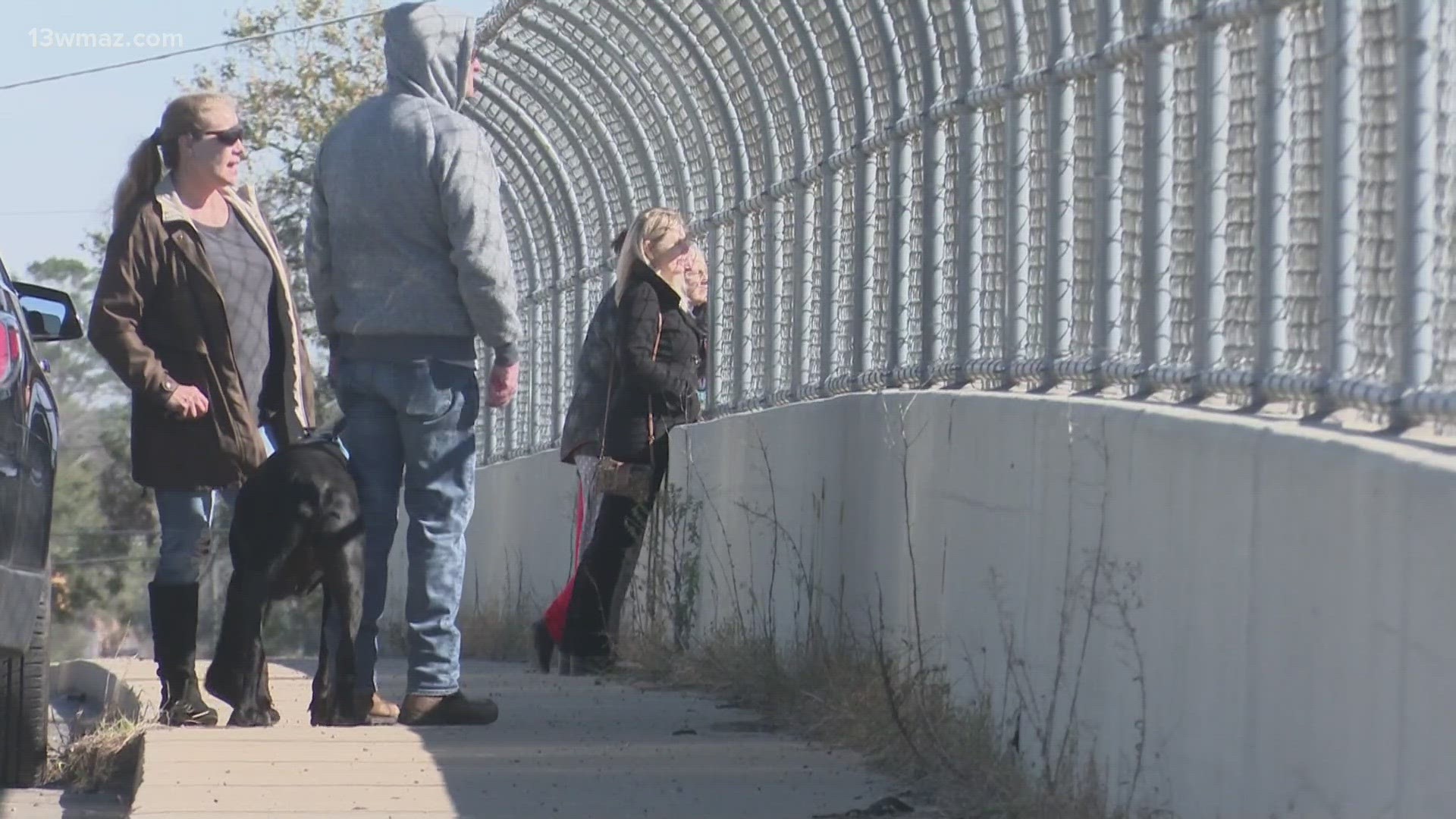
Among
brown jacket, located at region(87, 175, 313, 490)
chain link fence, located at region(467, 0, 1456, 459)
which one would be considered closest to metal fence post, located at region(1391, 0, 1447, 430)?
chain link fence, located at region(467, 0, 1456, 459)

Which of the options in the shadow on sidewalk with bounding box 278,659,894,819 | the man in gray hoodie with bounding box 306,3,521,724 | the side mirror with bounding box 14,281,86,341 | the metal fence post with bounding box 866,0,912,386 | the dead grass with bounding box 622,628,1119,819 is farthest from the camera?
the side mirror with bounding box 14,281,86,341

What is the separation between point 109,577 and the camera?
6825cm

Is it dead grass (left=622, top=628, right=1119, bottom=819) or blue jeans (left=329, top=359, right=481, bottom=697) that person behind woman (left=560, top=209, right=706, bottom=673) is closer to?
dead grass (left=622, top=628, right=1119, bottom=819)

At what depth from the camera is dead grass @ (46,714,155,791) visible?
7.43m

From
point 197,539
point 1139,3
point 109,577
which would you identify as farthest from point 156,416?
point 109,577

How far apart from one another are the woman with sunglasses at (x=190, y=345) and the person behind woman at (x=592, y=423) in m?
2.25

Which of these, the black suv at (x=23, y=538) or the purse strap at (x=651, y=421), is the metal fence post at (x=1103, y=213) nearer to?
the black suv at (x=23, y=538)

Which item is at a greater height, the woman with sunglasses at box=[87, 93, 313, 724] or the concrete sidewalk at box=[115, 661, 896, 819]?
the woman with sunglasses at box=[87, 93, 313, 724]

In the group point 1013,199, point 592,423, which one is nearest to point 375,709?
point 1013,199

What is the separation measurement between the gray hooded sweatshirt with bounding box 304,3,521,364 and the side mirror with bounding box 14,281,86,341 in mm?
1280

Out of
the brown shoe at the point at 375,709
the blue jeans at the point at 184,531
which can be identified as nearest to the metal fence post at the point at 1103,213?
the brown shoe at the point at 375,709

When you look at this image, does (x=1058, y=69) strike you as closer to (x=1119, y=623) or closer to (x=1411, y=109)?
(x=1119, y=623)

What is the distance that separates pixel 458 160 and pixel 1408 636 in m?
4.16

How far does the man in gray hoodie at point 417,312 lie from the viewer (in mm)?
7344
